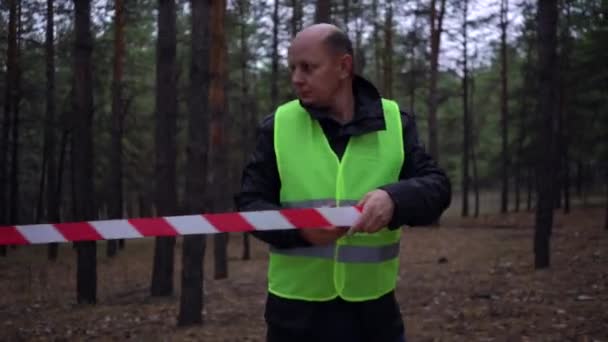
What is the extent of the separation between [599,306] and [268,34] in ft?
61.9

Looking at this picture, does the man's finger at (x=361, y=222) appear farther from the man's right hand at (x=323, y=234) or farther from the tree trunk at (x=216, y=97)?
the tree trunk at (x=216, y=97)

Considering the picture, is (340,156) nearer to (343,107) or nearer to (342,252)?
(343,107)

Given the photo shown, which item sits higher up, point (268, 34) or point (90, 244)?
point (268, 34)

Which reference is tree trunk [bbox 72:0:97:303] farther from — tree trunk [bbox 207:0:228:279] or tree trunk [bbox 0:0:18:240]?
tree trunk [bbox 207:0:228:279]

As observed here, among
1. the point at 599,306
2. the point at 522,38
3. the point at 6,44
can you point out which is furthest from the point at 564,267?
the point at 522,38

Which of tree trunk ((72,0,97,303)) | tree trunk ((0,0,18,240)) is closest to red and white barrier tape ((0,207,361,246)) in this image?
tree trunk ((72,0,97,303))

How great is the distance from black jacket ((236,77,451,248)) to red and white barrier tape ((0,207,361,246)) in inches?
1.7

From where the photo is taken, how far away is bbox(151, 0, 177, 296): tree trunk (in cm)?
1298

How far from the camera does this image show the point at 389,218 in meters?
2.35

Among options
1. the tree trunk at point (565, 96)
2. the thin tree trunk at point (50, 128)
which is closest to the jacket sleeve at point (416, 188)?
the thin tree trunk at point (50, 128)

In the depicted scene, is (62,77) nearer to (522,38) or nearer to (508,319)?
(508,319)

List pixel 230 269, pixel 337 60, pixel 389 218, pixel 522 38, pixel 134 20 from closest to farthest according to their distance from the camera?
pixel 389 218 < pixel 337 60 < pixel 134 20 < pixel 230 269 < pixel 522 38

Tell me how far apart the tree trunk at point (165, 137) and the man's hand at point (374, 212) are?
36.4 feet

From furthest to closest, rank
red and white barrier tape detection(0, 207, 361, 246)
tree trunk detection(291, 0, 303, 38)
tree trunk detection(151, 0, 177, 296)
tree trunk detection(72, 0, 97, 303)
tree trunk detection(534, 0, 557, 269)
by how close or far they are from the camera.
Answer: tree trunk detection(291, 0, 303, 38) → tree trunk detection(534, 0, 557, 269) → tree trunk detection(72, 0, 97, 303) → tree trunk detection(151, 0, 177, 296) → red and white barrier tape detection(0, 207, 361, 246)
